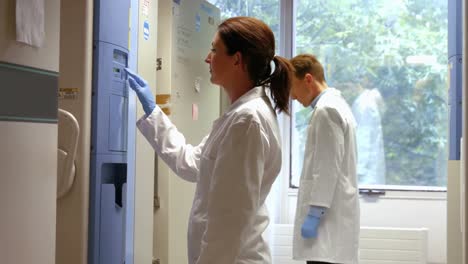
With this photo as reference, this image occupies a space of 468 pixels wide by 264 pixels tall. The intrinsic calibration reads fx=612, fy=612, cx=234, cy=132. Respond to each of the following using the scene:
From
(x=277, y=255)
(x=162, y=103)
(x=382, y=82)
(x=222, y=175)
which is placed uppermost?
(x=382, y=82)

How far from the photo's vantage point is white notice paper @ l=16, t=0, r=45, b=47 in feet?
5.43

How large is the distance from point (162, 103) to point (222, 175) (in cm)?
134

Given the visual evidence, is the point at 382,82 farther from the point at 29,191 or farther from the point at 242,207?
the point at 29,191

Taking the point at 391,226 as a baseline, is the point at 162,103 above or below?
above

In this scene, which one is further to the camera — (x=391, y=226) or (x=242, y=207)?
(x=391, y=226)

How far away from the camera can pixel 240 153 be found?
1.78 meters

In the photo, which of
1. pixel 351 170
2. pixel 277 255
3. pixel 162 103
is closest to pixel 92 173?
pixel 162 103

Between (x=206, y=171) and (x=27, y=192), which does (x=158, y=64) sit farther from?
(x=27, y=192)

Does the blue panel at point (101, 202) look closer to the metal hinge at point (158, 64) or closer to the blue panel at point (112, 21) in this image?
the blue panel at point (112, 21)

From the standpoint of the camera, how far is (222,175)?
5.82 feet

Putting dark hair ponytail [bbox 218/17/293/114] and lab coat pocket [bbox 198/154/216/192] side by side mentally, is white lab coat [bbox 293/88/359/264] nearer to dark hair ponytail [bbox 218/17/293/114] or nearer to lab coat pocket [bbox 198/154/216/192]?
dark hair ponytail [bbox 218/17/293/114]

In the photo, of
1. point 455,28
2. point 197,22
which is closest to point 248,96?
point 197,22

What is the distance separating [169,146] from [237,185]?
0.70 meters

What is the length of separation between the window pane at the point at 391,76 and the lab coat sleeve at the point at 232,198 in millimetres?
2939
